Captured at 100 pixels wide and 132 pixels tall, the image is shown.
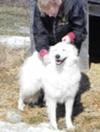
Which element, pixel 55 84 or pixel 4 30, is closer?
pixel 55 84

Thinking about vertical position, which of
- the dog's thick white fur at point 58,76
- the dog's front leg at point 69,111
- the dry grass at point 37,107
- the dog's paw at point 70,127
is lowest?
the dry grass at point 37,107

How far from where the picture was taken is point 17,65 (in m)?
8.22

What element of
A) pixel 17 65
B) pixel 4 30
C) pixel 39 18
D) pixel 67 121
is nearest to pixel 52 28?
pixel 39 18

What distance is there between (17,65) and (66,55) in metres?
2.75

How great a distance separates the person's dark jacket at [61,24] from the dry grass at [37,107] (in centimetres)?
90

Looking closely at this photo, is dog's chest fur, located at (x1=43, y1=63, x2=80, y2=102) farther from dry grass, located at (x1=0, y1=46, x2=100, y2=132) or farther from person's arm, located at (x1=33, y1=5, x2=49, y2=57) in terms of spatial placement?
dry grass, located at (x1=0, y1=46, x2=100, y2=132)

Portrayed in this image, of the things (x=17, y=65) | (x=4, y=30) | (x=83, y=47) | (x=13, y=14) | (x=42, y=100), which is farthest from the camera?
(x=13, y=14)

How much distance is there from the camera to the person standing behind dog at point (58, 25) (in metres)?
5.80

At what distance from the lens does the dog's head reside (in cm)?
552

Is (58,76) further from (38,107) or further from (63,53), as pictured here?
(38,107)

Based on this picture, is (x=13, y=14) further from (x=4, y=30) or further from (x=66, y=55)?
(x=66, y=55)

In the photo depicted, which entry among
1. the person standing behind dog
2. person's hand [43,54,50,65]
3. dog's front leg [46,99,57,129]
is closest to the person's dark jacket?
the person standing behind dog

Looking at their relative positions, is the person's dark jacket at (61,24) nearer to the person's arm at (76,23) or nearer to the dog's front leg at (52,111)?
the person's arm at (76,23)

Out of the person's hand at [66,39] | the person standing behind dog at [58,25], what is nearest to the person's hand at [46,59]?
the person standing behind dog at [58,25]
